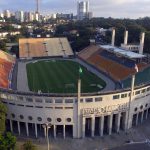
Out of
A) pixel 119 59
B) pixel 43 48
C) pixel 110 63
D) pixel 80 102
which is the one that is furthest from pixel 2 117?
pixel 43 48

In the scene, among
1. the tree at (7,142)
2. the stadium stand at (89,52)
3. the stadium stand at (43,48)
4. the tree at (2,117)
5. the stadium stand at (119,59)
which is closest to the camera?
the tree at (7,142)

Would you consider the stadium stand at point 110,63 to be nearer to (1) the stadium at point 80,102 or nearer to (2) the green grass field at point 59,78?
(1) the stadium at point 80,102

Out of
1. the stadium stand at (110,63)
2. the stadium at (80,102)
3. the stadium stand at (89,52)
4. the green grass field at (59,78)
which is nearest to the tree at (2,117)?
the stadium at (80,102)

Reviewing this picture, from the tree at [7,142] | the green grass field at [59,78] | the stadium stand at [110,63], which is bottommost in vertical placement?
the tree at [7,142]

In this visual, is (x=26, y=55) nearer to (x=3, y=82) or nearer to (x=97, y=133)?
(x=3, y=82)

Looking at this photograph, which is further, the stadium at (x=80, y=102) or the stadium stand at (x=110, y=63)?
the stadium stand at (x=110, y=63)

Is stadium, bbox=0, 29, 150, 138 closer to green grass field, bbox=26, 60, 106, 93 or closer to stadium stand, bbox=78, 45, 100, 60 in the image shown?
green grass field, bbox=26, 60, 106, 93

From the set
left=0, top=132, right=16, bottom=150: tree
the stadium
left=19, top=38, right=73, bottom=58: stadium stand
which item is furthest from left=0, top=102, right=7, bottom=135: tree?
left=19, top=38, right=73, bottom=58: stadium stand
